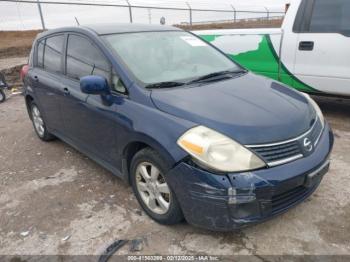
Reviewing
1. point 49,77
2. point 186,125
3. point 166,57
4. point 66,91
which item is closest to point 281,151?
point 186,125

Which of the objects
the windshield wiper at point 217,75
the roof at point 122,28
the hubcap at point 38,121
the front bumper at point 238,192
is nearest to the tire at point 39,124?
the hubcap at point 38,121

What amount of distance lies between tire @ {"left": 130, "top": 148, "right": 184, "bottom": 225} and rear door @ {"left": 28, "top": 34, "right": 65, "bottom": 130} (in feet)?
5.24

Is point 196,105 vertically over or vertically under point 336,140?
over

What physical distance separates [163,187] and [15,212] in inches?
62.0

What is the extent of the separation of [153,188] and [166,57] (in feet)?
4.29

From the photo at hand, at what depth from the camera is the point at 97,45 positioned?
139 inches

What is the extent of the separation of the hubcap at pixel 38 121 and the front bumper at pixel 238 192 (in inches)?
121

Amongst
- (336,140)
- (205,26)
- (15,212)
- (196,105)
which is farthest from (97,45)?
(205,26)

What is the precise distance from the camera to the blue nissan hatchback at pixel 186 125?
253cm

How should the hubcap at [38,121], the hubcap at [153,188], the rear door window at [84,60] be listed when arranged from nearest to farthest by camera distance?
the hubcap at [153,188]
the rear door window at [84,60]
the hubcap at [38,121]

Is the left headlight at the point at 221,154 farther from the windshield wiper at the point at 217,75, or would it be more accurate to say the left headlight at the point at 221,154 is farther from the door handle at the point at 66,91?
the door handle at the point at 66,91

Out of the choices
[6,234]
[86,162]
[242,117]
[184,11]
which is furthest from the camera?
[184,11]

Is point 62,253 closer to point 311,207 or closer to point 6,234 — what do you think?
point 6,234

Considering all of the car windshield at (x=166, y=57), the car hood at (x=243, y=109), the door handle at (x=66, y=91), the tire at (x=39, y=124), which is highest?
the car windshield at (x=166, y=57)
